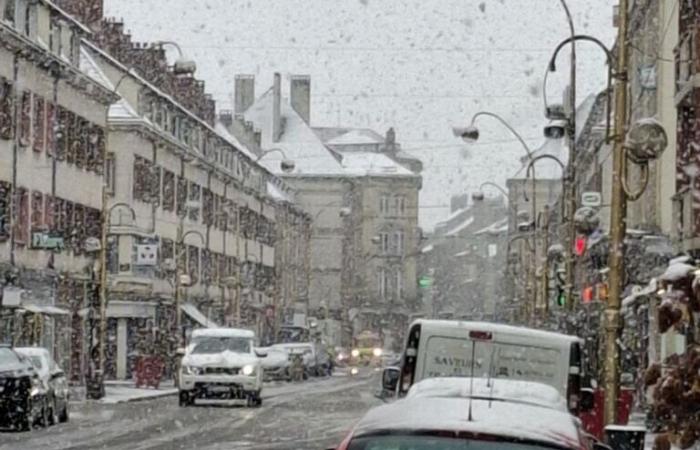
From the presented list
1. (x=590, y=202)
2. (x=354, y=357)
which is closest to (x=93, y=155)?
(x=590, y=202)

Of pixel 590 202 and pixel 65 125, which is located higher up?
pixel 65 125

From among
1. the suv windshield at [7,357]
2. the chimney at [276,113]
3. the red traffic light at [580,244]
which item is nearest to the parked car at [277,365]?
the red traffic light at [580,244]

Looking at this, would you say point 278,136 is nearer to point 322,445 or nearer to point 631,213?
point 631,213

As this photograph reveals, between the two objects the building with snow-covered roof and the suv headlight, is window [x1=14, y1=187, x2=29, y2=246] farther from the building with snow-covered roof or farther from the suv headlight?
the building with snow-covered roof

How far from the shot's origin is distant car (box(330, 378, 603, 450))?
305 inches

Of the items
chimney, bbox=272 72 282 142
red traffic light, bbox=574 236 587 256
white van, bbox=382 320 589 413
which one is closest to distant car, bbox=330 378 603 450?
white van, bbox=382 320 589 413

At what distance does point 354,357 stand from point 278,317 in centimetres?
599

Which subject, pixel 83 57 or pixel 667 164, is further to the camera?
pixel 83 57

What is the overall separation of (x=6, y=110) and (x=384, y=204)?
90.2 meters

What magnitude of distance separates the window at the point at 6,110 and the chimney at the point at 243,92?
81435 millimetres

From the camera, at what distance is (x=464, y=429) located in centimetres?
780

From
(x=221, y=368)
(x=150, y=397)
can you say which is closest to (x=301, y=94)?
(x=150, y=397)

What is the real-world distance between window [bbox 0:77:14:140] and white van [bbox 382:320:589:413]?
3344 centimetres

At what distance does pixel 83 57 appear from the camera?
64.4m
